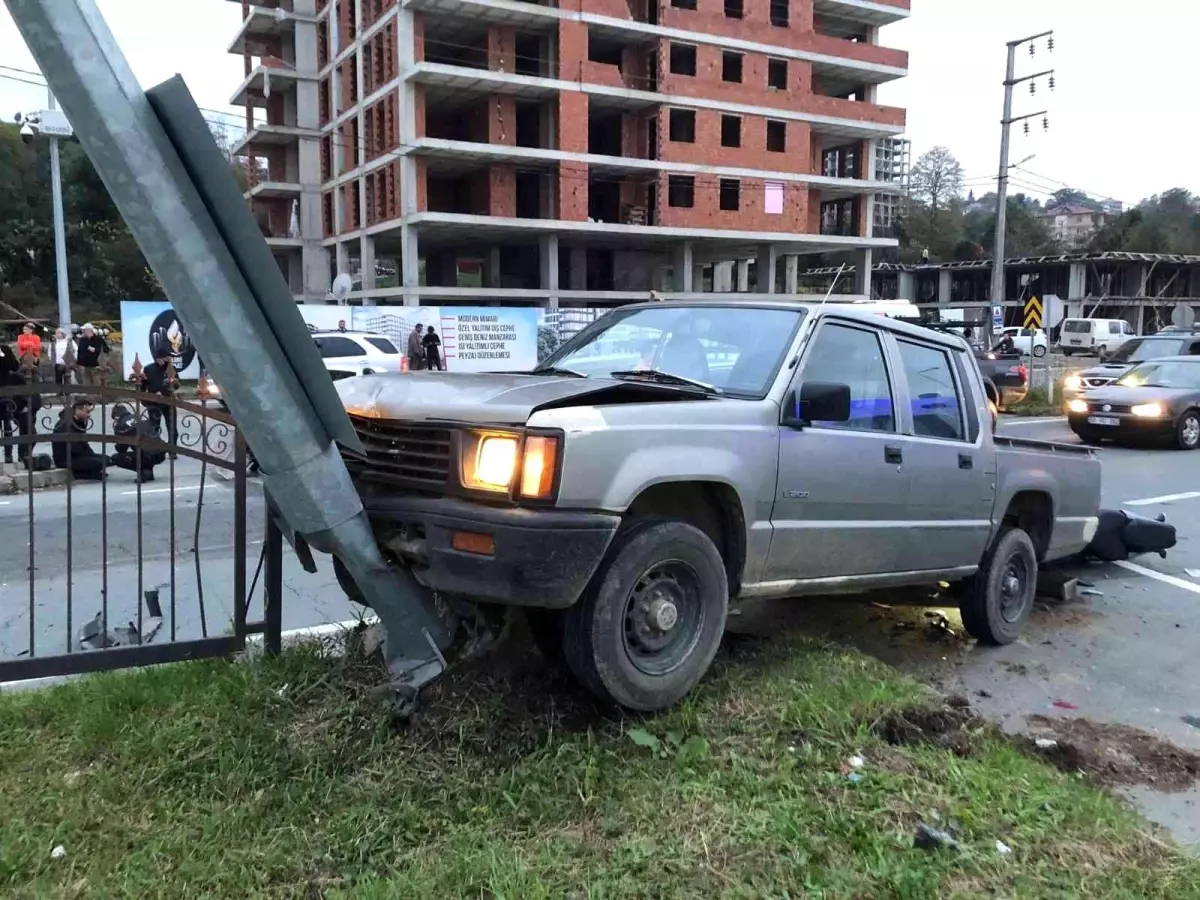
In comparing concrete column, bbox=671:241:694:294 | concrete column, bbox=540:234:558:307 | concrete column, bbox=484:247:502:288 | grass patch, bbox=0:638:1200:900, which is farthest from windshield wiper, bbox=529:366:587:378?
concrete column, bbox=484:247:502:288

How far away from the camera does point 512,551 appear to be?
333 cm

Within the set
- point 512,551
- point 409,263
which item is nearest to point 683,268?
point 409,263

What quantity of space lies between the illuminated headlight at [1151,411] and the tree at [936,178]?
8170 cm

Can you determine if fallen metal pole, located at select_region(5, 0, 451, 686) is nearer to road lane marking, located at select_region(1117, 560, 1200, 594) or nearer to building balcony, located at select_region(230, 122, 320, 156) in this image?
road lane marking, located at select_region(1117, 560, 1200, 594)

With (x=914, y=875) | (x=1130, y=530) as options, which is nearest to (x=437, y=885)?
(x=914, y=875)

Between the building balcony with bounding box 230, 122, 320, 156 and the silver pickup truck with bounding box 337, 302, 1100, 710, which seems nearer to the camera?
the silver pickup truck with bounding box 337, 302, 1100, 710

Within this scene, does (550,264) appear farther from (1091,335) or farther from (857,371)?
(857,371)

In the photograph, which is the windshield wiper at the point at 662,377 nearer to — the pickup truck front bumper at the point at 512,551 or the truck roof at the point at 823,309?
the truck roof at the point at 823,309

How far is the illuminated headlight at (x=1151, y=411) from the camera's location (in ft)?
52.1

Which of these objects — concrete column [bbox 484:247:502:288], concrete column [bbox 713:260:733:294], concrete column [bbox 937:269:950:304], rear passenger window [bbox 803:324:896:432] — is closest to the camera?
rear passenger window [bbox 803:324:896:432]

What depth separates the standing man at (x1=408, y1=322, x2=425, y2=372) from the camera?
77.4 feet

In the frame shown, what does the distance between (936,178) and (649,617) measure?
102 meters

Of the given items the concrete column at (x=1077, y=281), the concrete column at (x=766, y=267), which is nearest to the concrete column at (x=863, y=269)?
the concrete column at (x=766, y=267)

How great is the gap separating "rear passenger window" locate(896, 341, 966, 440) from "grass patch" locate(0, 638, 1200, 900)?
1773 mm
